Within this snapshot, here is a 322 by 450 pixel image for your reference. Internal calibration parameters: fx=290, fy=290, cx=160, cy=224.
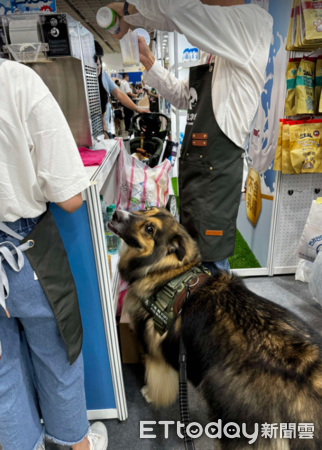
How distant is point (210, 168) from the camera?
5.78ft

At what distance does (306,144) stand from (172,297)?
1822 millimetres

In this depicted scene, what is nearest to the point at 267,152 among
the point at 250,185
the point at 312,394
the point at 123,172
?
the point at 250,185

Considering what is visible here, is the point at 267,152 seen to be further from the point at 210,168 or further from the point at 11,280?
the point at 11,280

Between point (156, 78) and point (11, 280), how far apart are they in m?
1.69

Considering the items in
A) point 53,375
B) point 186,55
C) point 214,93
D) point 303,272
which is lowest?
point 303,272

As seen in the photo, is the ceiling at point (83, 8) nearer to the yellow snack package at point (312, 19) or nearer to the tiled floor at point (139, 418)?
the yellow snack package at point (312, 19)

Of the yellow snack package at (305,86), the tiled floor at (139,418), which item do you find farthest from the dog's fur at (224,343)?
the yellow snack package at (305,86)

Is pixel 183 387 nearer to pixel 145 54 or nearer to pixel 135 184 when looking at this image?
pixel 135 184

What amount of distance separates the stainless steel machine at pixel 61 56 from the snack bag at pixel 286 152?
60.8 inches

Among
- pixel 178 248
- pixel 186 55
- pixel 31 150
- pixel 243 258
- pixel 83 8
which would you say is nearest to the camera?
pixel 31 150

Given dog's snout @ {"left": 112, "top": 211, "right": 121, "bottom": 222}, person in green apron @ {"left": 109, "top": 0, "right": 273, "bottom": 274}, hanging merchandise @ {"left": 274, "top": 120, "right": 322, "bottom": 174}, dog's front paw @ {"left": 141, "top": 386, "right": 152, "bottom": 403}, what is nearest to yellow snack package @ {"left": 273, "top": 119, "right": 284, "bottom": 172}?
hanging merchandise @ {"left": 274, "top": 120, "right": 322, "bottom": 174}

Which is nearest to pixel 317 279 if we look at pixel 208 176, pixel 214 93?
pixel 208 176

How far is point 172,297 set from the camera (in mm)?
1347

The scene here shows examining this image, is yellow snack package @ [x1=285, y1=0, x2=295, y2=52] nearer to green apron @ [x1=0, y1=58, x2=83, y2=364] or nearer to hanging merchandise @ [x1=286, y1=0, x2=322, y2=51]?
hanging merchandise @ [x1=286, y1=0, x2=322, y2=51]
